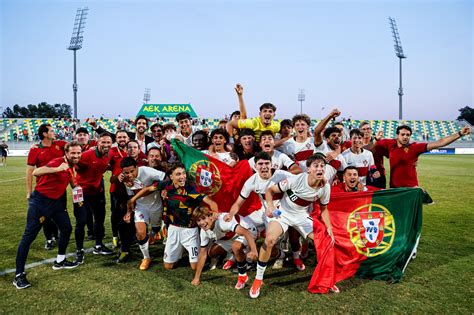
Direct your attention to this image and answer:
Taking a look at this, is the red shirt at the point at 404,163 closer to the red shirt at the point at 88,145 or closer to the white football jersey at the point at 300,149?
the white football jersey at the point at 300,149

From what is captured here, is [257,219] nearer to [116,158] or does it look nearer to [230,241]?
[230,241]

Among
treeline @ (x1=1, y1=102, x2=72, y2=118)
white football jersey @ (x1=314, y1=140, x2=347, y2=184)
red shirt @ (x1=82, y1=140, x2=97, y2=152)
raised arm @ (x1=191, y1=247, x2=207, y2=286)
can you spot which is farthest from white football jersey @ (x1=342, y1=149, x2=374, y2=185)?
treeline @ (x1=1, y1=102, x2=72, y2=118)

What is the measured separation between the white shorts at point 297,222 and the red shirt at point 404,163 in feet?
8.51

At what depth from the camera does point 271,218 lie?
4.79 m

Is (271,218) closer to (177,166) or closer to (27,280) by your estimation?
(177,166)

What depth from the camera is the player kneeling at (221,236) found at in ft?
15.5

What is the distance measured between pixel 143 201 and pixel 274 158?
234 centimetres

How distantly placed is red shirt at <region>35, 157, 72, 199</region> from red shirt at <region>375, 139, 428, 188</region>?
5.72 m

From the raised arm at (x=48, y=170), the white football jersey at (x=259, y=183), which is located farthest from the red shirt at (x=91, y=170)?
the white football jersey at (x=259, y=183)

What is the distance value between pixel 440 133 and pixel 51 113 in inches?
3544

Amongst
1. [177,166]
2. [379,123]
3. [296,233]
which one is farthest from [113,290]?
[379,123]

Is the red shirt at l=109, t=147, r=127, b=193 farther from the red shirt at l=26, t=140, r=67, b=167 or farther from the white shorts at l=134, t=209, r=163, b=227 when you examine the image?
the red shirt at l=26, t=140, r=67, b=167

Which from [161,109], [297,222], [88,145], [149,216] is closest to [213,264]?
[149,216]

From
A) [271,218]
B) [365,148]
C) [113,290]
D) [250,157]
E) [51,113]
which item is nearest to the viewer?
[113,290]
